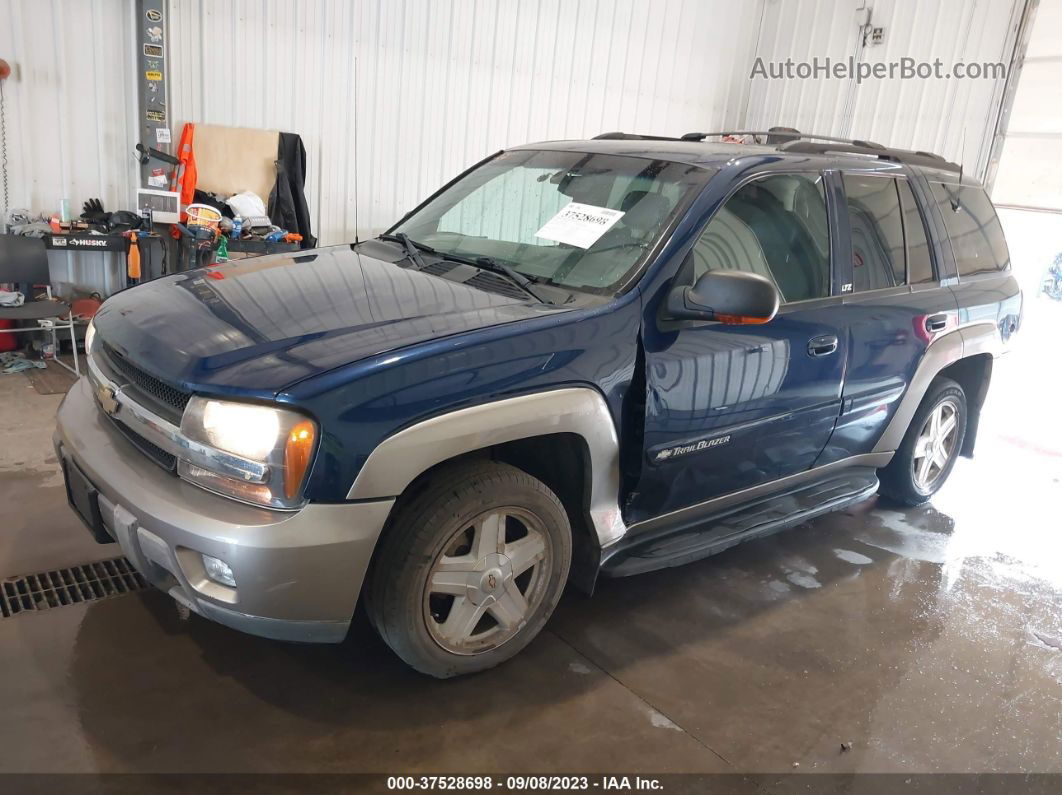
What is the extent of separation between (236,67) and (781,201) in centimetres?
498

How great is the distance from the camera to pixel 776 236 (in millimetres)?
2840

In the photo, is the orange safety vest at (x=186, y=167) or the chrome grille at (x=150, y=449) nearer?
the chrome grille at (x=150, y=449)

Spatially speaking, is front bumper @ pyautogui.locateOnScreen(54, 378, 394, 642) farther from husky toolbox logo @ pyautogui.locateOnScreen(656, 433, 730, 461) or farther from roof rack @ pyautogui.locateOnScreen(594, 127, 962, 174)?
roof rack @ pyautogui.locateOnScreen(594, 127, 962, 174)

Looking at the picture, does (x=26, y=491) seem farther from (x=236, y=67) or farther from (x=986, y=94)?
(x=986, y=94)

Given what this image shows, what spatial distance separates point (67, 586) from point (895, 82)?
27.2ft

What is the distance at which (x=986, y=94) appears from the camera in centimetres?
713

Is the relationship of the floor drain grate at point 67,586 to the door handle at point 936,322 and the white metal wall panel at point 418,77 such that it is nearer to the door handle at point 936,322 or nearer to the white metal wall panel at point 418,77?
the door handle at point 936,322

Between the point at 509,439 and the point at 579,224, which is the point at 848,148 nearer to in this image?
the point at 579,224

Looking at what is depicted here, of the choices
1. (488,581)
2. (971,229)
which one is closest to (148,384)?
(488,581)

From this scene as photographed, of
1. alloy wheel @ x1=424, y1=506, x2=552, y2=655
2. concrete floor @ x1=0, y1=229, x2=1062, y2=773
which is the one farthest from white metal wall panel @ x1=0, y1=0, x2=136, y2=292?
alloy wheel @ x1=424, y1=506, x2=552, y2=655

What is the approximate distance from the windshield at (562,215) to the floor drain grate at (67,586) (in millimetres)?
1619

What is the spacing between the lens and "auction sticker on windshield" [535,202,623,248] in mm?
2654

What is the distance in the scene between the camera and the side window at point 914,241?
132 inches

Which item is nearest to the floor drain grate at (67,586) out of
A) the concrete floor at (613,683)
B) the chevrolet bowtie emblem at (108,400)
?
the concrete floor at (613,683)
